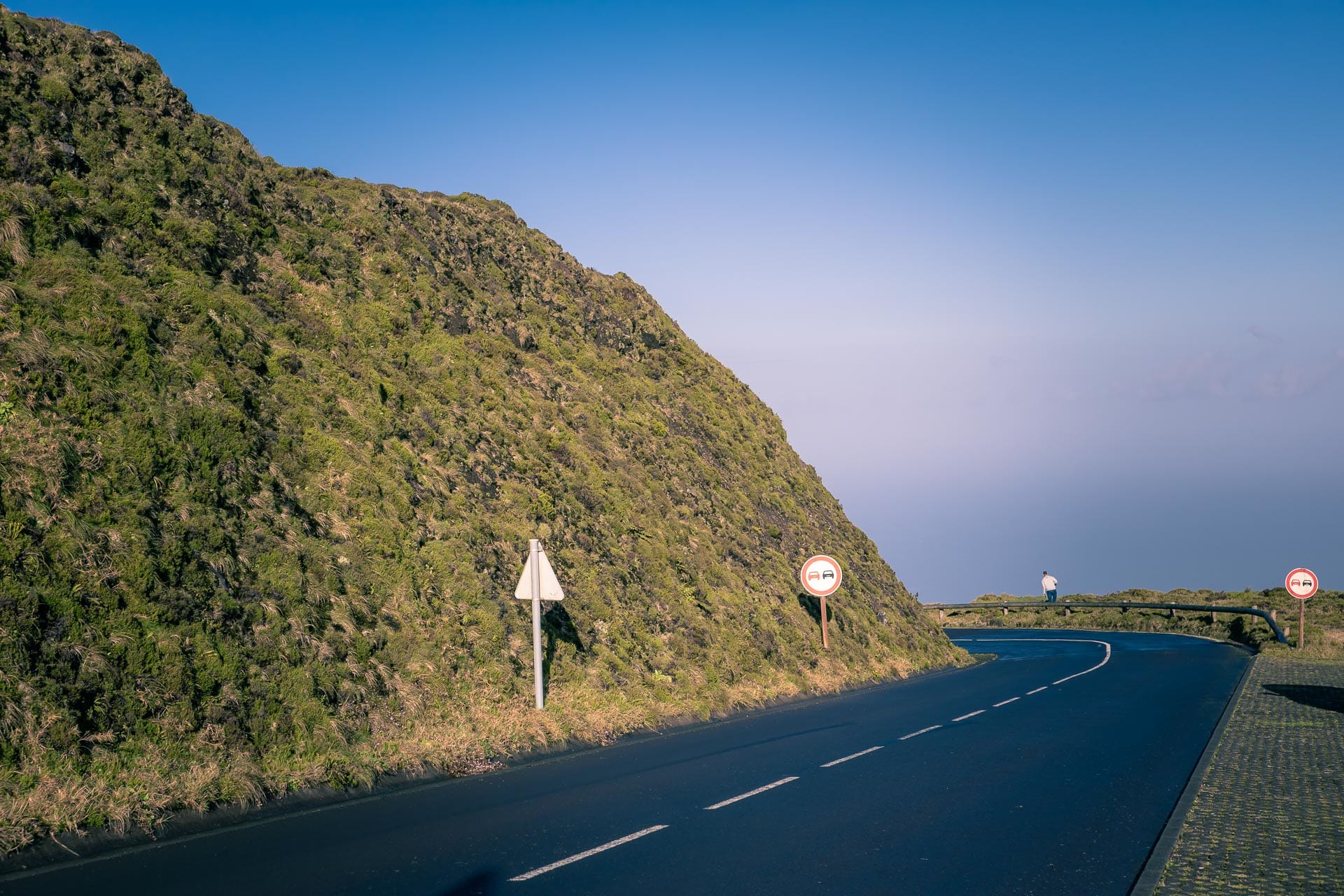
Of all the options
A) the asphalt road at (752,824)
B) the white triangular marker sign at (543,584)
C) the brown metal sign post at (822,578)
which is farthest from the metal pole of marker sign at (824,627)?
the white triangular marker sign at (543,584)

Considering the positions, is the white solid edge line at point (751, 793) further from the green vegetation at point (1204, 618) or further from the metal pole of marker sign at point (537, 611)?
the green vegetation at point (1204, 618)

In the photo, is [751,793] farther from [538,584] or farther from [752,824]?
[538,584]

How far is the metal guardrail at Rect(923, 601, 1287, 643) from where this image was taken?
36.6m

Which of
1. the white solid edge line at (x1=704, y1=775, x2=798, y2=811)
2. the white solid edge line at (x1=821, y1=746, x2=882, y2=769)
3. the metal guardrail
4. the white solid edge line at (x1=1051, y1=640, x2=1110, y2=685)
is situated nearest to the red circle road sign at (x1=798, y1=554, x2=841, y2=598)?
the white solid edge line at (x1=1051, y1=640, x2=1110, y2=685)

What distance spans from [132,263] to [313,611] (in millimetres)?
6484

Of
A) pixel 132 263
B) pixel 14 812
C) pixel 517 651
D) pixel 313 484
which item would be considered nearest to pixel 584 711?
pixel 517 651

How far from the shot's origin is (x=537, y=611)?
1454 centimetres

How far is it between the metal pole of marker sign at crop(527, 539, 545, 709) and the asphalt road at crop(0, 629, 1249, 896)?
1.36 metres

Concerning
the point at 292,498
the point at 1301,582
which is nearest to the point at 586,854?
the point at 292,498

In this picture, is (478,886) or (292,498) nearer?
(478,886)

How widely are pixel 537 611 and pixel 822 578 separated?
12.6 metres

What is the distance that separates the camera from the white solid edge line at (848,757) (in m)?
12.4

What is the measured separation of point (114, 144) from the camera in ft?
54.3

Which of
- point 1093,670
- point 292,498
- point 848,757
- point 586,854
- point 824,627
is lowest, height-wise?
point 1093,670
